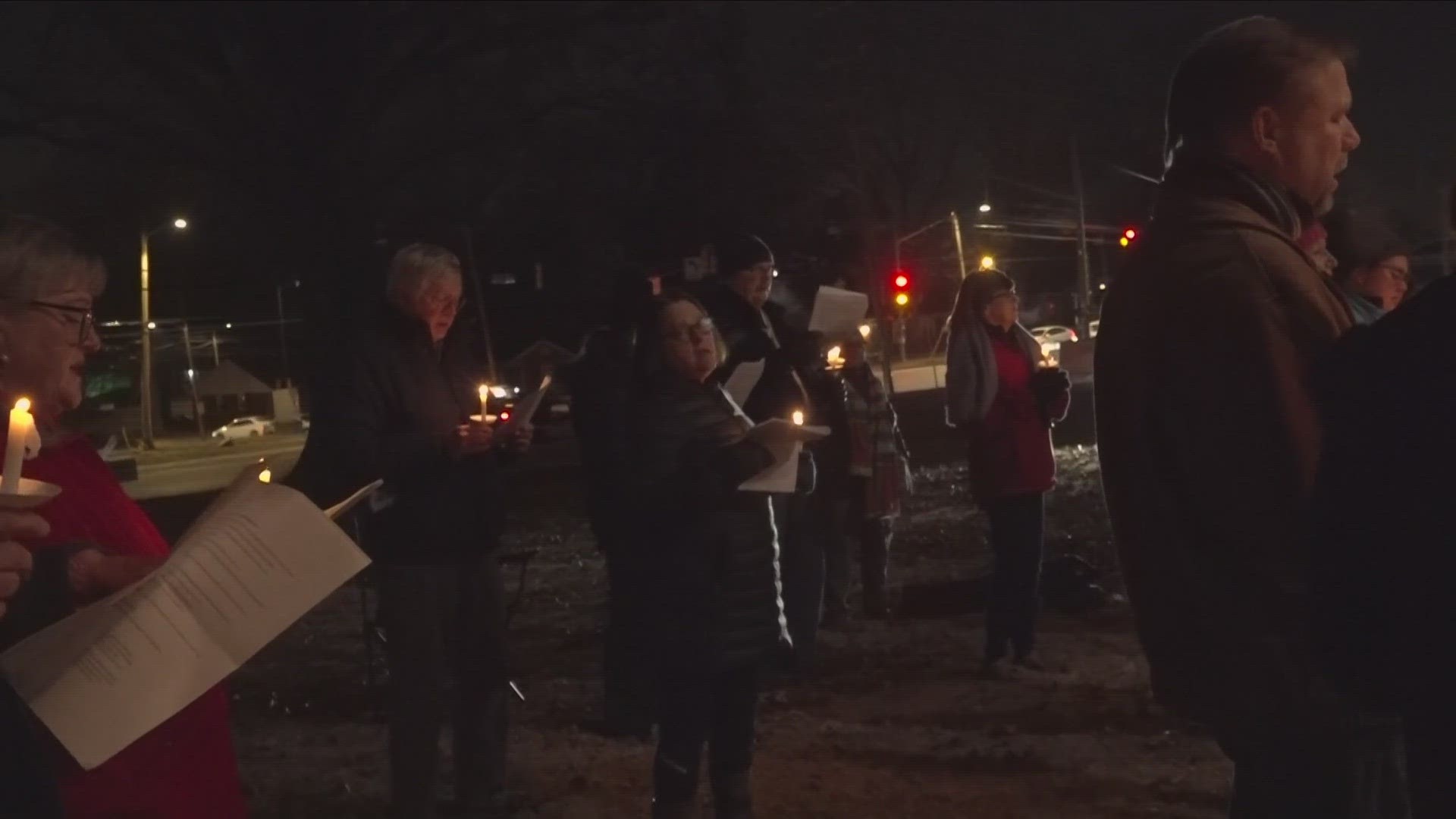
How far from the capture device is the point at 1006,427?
6934 mm

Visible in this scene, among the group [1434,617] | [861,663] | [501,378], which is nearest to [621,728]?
[861,663]

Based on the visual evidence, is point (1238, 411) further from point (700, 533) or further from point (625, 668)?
point (625, 668)

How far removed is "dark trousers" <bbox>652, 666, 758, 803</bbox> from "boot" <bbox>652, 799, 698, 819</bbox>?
0.4 inches

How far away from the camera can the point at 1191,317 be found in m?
2.32

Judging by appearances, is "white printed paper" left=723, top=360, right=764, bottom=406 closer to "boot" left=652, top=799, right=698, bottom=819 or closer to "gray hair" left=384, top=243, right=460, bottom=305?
"gray hair" left=384, top=243, right=460, bottom=305

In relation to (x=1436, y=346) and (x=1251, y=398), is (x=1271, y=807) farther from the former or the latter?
(x=1436, y=346)

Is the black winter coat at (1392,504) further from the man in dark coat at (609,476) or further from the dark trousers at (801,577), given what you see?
the dark trousers at (801,577)

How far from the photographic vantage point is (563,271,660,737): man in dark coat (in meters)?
6.11

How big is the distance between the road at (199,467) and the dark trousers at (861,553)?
7949mm

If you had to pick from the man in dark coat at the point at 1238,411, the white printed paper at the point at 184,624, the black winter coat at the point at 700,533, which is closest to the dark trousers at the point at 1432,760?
the man in dark coat at the point at 1238,411

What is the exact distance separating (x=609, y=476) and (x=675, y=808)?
5.69 feet

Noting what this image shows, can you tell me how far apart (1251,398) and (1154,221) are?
0.47m

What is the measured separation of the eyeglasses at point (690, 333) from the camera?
4.51 m

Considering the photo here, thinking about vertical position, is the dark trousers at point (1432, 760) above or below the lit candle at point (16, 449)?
below
